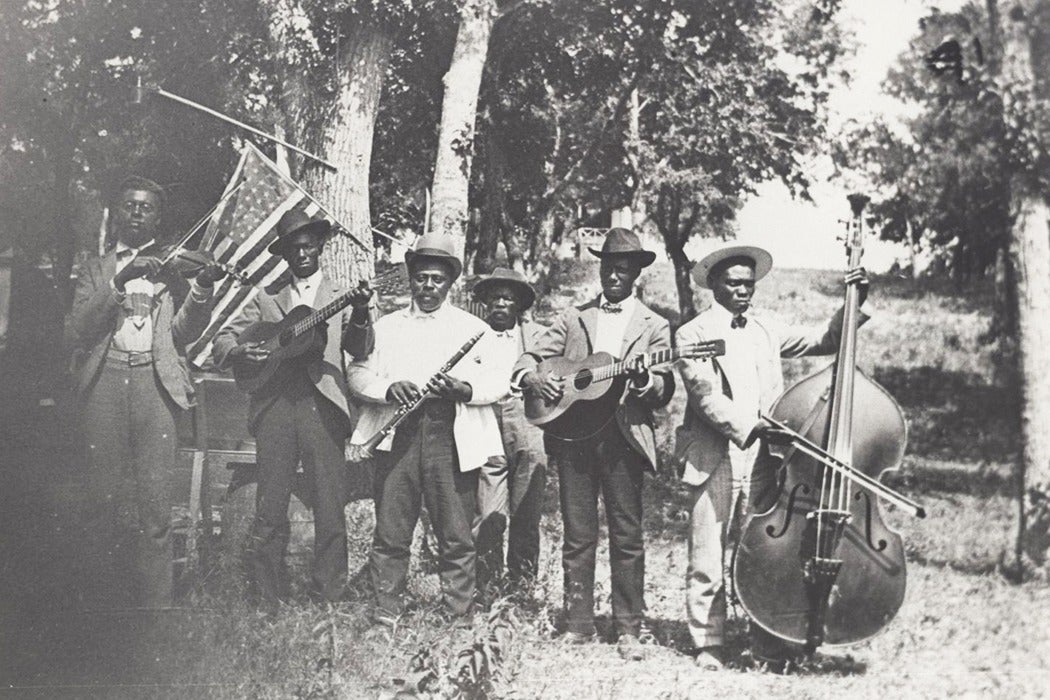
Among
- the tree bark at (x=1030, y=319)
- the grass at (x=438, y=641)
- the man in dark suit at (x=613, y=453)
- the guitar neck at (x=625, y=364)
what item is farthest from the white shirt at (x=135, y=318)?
the tree bark at (x=1030, y=319)

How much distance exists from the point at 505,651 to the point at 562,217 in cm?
632

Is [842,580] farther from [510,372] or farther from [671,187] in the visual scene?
[671,187]

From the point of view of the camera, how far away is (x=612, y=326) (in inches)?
204

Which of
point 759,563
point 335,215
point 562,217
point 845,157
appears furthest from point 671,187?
point 759,563

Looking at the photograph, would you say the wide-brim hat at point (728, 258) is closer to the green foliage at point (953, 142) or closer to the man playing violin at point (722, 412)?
the man playing violin at point (722, 412)

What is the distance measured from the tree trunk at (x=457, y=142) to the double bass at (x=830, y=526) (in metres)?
2.64

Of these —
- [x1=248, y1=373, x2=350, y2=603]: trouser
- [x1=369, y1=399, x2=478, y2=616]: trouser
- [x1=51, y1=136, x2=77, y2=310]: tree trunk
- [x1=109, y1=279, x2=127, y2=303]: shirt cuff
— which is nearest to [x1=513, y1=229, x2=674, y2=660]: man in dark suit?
[x1=369, y1=399, x2=478, y2=616]: trouser

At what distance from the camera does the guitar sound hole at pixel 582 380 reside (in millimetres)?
5023

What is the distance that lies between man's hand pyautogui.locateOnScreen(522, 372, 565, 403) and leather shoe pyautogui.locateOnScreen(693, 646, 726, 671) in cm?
135

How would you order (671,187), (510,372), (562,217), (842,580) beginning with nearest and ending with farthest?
(842,580) < (510,372) < (671,187) < (562,217)

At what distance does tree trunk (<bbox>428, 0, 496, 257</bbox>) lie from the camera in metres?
6.42

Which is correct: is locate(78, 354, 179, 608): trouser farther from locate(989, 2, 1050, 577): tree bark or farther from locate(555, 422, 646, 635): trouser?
locate(989, 2, 1050, 577): tree bark

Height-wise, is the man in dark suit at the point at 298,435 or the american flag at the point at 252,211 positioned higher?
the american flag at the point at 252,211

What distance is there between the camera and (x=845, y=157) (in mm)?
7020
